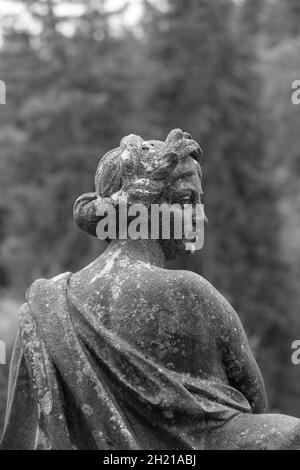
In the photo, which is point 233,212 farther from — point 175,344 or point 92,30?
point 175,344

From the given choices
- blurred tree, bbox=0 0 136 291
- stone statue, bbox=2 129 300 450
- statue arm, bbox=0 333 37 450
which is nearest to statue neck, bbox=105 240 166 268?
stone statue, bbox=2 129 300 450

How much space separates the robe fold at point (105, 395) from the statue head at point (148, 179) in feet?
1.82

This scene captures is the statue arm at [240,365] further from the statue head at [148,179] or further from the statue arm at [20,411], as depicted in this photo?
the statue arm at [20,411]

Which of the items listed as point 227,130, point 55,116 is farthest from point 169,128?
point 55,116

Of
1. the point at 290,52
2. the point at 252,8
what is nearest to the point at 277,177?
the point at 290,52

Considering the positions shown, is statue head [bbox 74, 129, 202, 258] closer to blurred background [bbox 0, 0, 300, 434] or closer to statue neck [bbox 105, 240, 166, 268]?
statue neck [bbox 105, 240, 166, 268]

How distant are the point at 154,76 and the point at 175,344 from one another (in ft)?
73.6

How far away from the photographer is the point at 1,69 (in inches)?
936

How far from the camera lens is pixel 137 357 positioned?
4262 mm

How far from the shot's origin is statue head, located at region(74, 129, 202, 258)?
182 inches

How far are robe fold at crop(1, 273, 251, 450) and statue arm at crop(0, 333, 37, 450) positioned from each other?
39 mm

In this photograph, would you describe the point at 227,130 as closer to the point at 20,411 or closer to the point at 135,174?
the point at 135,174
